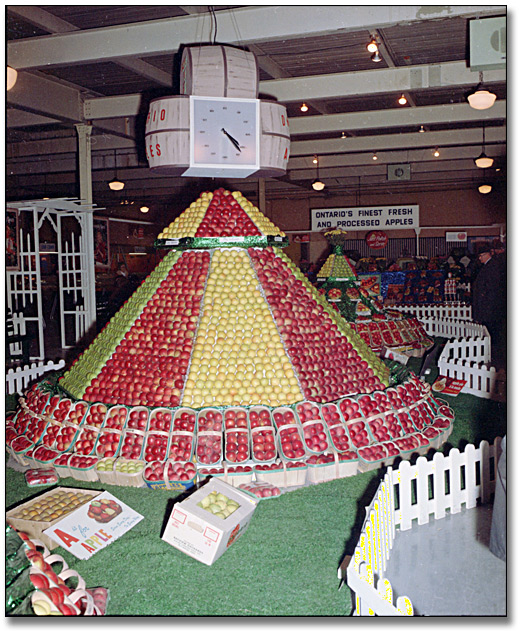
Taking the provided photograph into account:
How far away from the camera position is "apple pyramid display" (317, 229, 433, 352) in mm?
10242

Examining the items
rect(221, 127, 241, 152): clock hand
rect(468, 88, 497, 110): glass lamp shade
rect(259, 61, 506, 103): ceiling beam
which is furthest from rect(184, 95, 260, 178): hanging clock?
rect(259, 61, 506, 103): ceiling beam

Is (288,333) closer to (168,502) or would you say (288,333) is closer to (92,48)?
(168,502)

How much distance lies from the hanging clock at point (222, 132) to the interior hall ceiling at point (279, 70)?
4.20 feet

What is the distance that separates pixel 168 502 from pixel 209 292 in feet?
5.97

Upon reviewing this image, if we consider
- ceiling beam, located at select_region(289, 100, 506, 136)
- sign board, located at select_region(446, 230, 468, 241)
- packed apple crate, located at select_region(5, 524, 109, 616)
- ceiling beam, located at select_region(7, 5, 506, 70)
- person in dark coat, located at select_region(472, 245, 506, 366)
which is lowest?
packed apple crate, located at select_region(5, 524, 109, 616)

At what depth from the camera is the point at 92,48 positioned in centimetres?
733

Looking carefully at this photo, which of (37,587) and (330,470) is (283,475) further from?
(37,587)

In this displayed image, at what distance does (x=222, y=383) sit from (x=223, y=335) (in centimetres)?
42

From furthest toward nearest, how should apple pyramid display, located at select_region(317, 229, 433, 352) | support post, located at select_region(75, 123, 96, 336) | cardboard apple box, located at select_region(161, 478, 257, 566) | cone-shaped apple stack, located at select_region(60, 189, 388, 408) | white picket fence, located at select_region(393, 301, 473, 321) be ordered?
white picket fence, located at select_region(393, 301, 473, 321), support post, located at select_region(75, 123, 96, 336), apple pyramid display, located at select_region(317, 229, 433, 352), cone-shaped apple stack, located at select_region(60, 189, 388, 408), cardboard apple box, located at select_region(161, 478, 257, 566)

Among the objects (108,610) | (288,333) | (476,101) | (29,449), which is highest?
(476,101)

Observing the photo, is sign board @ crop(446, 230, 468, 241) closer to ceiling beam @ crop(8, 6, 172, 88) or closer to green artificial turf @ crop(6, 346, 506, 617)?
ceiling beam @ crop(8, 6, 172, 88)

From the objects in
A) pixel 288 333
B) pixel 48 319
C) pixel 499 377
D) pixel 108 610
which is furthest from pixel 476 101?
pixel 48 319

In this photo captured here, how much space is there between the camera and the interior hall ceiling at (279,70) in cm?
663

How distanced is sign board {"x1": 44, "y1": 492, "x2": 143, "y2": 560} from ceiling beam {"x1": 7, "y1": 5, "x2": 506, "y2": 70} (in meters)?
5.30
